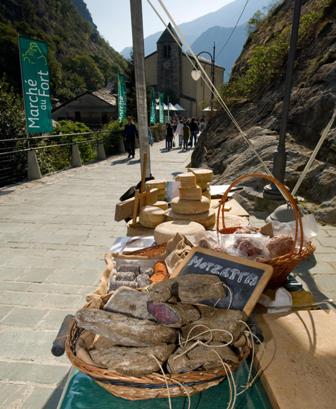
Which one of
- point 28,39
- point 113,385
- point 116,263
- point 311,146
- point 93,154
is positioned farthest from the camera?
point 93,154

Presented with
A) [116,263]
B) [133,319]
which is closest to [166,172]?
[116,263]

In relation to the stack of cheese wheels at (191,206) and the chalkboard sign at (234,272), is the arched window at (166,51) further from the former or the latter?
the chalkboard sign at (234,272)

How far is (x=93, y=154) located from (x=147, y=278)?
1618 cm

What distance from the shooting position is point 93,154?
57.5 ft

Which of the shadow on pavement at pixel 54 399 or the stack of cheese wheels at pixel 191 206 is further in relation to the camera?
the stack of cheese wheels at pixel 191 206

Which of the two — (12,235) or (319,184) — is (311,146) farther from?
(12,235)

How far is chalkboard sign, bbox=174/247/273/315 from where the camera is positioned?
163cm

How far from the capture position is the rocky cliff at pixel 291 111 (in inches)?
244

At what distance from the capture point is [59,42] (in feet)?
265

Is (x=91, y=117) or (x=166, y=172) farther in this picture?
(x=91, y=117)

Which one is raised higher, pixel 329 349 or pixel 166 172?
pixel 329 349

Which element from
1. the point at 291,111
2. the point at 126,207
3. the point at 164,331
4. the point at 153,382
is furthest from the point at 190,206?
the point at 291,111

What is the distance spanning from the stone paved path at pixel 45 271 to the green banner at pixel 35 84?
2119 millimetres

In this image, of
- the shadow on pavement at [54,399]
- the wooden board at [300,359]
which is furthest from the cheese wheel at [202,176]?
the shadow on pavement at [54,399]
